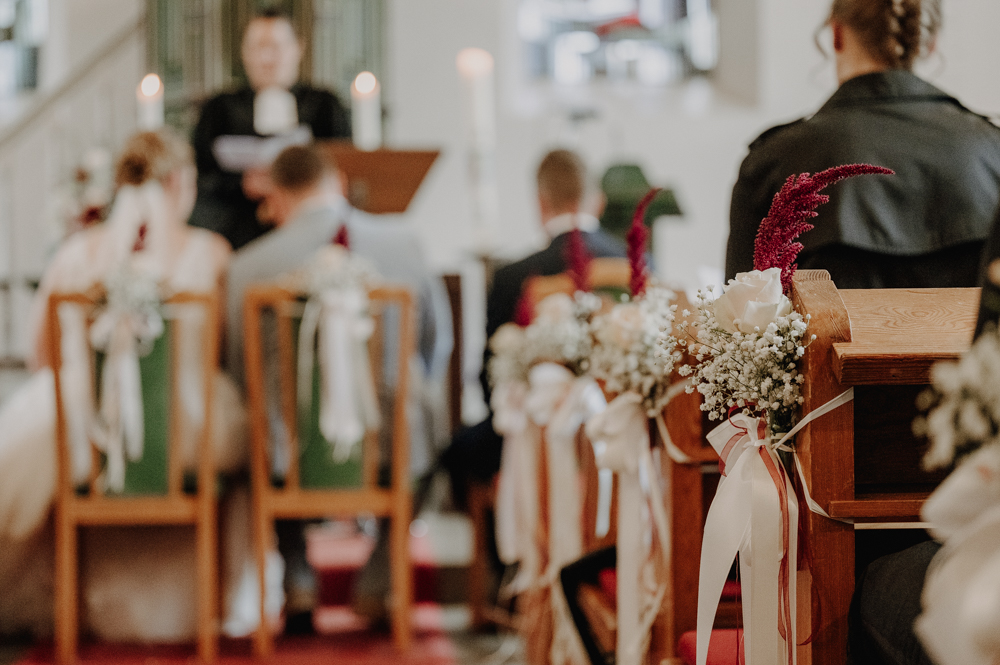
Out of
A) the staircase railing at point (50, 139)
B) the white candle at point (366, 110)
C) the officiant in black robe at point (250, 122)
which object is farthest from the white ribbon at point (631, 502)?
the staircase railing at point (50, 139)

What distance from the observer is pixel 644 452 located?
1838 millimetres

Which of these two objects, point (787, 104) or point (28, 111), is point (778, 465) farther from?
point (28, 111)

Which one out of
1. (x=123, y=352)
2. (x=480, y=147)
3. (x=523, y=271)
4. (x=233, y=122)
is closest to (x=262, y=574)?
(x=123, y=352)

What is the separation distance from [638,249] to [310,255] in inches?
81.8

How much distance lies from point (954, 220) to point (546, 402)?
980 mm

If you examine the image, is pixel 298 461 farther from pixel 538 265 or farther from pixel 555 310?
pixel 555 310

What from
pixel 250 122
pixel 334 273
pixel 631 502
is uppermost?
pixel 250 122

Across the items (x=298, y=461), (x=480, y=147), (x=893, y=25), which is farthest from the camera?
(x=480, y=147)

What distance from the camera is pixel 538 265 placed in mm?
3621

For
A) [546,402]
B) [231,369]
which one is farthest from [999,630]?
[231,369]

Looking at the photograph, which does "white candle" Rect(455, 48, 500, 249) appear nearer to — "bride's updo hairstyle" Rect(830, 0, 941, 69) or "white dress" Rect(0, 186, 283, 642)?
"white dress" Rect(0, 186, 283, 642)

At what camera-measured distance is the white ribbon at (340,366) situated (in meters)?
3.24

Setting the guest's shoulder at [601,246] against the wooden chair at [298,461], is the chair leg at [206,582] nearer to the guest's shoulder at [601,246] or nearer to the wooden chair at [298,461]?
the wooden chair at [298,461]

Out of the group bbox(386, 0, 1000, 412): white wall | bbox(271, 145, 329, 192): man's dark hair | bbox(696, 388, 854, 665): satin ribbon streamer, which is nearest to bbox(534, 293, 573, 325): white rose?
bbox(696, 388, 854, 665): satin ribbon streamer
